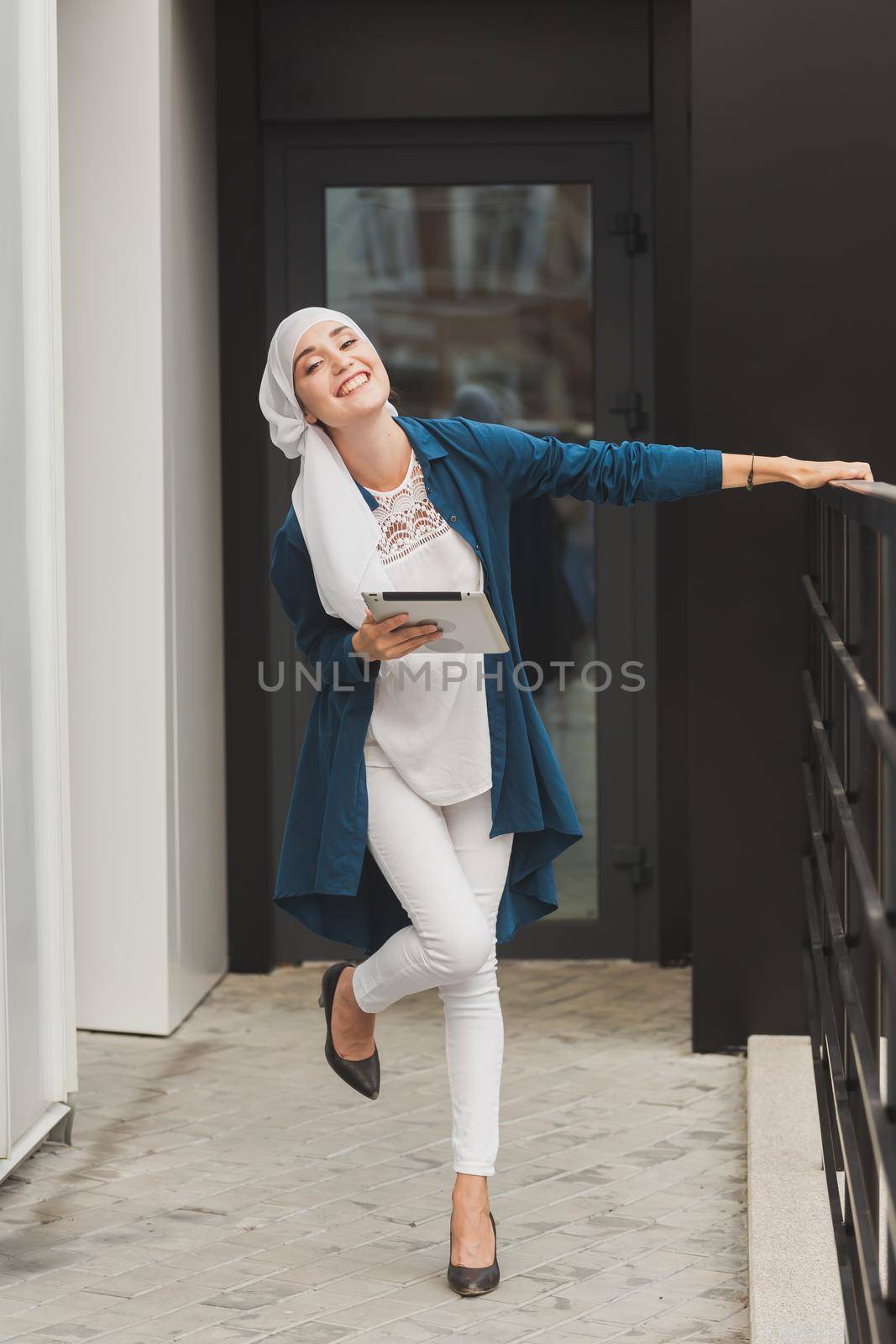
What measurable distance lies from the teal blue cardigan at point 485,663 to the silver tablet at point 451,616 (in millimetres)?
259

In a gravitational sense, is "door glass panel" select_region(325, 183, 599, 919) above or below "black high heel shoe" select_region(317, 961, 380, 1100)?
above

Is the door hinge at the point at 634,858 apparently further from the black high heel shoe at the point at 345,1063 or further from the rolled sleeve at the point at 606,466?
the rolled sleeve at the point at 606,466

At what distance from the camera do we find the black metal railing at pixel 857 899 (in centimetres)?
169

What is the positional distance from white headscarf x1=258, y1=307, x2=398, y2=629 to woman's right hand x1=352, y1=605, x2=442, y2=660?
119 mm

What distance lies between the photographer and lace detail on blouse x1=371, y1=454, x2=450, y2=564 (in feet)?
9.72

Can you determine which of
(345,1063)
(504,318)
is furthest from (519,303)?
(345,1063)

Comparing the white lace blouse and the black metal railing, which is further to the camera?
the white lace blouse

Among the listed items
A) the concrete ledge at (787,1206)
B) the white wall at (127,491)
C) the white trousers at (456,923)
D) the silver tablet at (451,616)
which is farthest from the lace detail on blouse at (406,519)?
the white wall at (127,491)

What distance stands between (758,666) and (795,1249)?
1.65m

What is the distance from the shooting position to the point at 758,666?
14.0 ft

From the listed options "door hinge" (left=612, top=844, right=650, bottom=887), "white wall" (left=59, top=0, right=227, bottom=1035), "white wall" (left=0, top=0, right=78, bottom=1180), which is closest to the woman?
"white wall" (left=0, top=0, right=78, bottom=1180)

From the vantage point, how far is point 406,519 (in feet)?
9.79

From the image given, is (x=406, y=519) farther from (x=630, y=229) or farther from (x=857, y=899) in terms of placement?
(x=630, y=229)

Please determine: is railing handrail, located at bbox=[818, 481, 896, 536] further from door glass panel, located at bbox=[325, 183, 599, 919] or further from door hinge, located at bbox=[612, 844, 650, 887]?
door hinge, located at bbox=[612, 844, 650, 887]
